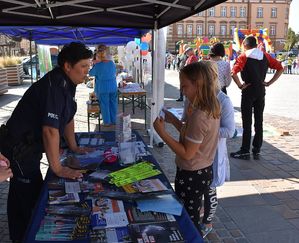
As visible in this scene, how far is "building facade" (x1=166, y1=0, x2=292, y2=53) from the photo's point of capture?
80.8m

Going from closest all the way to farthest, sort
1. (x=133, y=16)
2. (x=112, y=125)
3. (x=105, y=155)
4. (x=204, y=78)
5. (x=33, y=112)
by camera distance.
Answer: (x=204, y=78) < (x=33, y=112) < (x=105, y=155) < (x=133, y=16) < (x=112, y=125)

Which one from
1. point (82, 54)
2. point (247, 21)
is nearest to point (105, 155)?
point (82, 54)

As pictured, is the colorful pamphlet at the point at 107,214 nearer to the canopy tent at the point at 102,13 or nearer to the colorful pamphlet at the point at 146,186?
the colorful pamphlet at the point at 146,186

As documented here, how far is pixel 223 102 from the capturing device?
259cm

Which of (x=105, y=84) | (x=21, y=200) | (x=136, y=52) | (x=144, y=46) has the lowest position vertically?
(x=21, y=200)

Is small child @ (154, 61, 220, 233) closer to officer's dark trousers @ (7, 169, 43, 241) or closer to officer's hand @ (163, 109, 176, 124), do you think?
officer's hand @ (163, 109, 176, 124)

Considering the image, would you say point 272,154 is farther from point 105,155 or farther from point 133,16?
point 105,155

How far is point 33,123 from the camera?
2.12m

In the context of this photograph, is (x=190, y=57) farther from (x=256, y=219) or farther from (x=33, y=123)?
(x=33, y=123)

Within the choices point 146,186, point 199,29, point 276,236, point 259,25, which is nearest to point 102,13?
point 146,186

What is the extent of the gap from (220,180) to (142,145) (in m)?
0.68

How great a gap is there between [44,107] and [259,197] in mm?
2882

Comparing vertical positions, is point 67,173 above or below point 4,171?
below

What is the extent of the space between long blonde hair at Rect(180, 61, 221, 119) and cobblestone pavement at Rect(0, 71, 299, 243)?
1.55 metres
